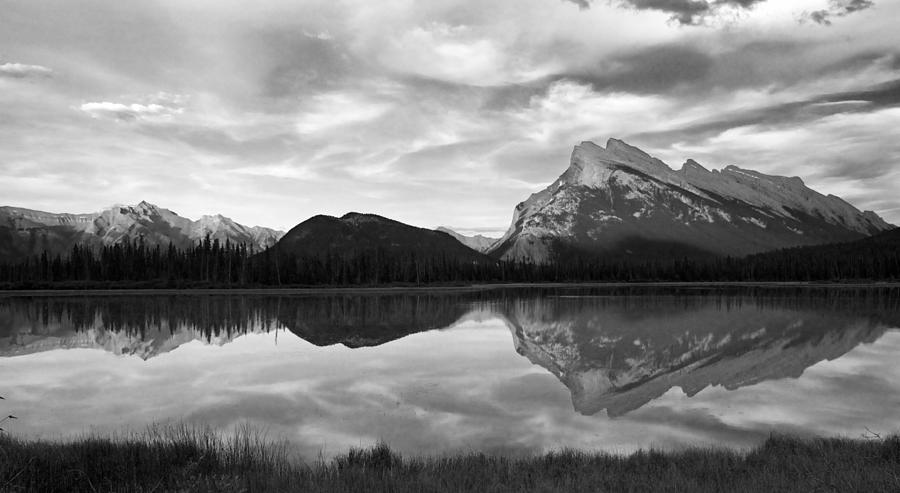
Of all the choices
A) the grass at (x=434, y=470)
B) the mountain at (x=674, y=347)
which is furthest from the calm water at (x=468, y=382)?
the grass at (x=434, y=470)

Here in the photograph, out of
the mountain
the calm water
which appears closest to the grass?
the calm water

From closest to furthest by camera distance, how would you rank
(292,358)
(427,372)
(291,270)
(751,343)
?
(427,372), (292,358), (751,343), (291,270)

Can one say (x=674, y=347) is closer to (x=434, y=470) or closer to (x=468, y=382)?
(x=468, y=382)

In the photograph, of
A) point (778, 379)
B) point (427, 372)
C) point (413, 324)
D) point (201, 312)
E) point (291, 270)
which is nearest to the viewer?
point (778, 379)

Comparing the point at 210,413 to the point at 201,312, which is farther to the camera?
the point at 201,312

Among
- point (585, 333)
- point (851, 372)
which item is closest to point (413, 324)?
point (585, 333)

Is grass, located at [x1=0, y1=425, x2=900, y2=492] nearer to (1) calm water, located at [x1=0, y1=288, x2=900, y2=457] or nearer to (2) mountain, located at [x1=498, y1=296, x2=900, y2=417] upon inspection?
(1) calm water, located at [x1=0, y1=288, x2=900, y2=457]

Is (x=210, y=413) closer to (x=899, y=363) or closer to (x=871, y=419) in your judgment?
(x=871, y=419)

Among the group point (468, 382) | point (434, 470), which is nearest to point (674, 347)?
point (468, 382)

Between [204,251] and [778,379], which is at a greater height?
[204,251]
